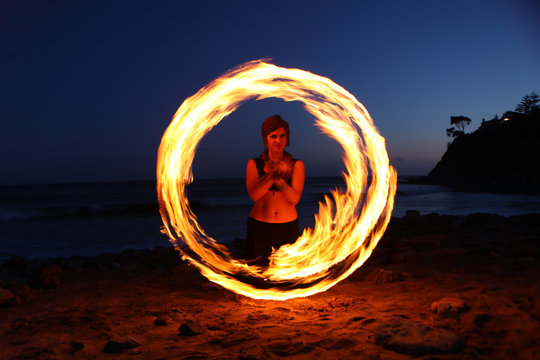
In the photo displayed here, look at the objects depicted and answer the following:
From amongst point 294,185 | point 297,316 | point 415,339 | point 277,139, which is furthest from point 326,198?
point 415,339

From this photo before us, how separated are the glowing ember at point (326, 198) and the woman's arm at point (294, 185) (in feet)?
1.87

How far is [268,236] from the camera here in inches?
153

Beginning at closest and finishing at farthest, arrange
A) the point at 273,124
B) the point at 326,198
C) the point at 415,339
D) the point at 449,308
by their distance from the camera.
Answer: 1. the point at 415,339
2. the point at 449,308
3. the point at 273,124
4. the point at 326,198

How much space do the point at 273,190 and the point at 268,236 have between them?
50 cm

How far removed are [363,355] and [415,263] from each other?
3585 mm

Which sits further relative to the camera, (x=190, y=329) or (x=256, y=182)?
(x=256, y=182)

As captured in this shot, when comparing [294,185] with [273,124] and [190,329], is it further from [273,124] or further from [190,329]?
[190,329]

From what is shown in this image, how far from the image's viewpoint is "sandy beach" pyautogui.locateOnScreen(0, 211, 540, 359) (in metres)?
2.67

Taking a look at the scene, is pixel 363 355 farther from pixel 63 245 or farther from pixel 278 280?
pixel 63 245

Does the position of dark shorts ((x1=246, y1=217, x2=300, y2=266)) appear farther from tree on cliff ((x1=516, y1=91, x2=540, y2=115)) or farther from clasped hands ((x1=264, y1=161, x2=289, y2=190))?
tree on cliff ((x1=516, y1=91, x2=540, y2=115))

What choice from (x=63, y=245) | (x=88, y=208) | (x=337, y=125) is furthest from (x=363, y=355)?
(x=88, y=208)

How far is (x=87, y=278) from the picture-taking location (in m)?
5.86

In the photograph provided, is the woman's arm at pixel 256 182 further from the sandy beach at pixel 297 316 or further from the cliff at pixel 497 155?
the cliff at pixel 497 155

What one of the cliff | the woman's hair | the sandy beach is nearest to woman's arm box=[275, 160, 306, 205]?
the woman's hair
